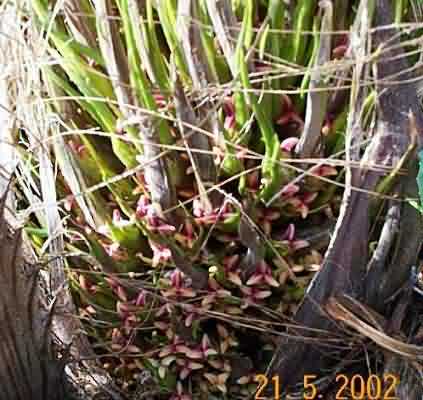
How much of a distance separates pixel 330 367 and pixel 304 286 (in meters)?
0.13

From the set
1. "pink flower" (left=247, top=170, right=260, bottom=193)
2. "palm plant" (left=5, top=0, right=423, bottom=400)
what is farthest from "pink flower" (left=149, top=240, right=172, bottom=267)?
"pink flower" (left=247, top=170, right=260, bottom=193)

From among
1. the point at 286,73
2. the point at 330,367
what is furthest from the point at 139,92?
the point at 330,367

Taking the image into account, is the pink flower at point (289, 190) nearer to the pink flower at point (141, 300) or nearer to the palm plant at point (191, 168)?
the palm plant at point (191, 168)

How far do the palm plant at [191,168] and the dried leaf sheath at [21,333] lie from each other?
85 mm

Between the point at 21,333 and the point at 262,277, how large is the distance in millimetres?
281

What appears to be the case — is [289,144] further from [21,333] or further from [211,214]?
[21,333]

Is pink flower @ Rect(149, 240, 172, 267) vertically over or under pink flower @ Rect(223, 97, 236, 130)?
under

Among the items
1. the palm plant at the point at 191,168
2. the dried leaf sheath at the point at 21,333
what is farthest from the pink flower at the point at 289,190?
the dried leaf sheath at the point at 21,333

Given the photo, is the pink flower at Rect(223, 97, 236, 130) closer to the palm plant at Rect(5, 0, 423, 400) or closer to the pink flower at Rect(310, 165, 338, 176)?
the palm plant at Rect(5, 0, 423, 400)

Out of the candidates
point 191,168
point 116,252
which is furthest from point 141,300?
point 191,168

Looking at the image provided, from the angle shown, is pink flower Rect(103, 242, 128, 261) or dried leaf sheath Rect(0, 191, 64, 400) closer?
dried leaf sheath Rect(0, 191, 64, 400)

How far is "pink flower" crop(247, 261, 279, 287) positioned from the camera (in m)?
0.81

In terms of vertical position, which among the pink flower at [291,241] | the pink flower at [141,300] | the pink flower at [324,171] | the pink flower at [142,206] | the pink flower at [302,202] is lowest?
the pink flower at [141,300]

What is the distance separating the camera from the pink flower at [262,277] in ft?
2.65
